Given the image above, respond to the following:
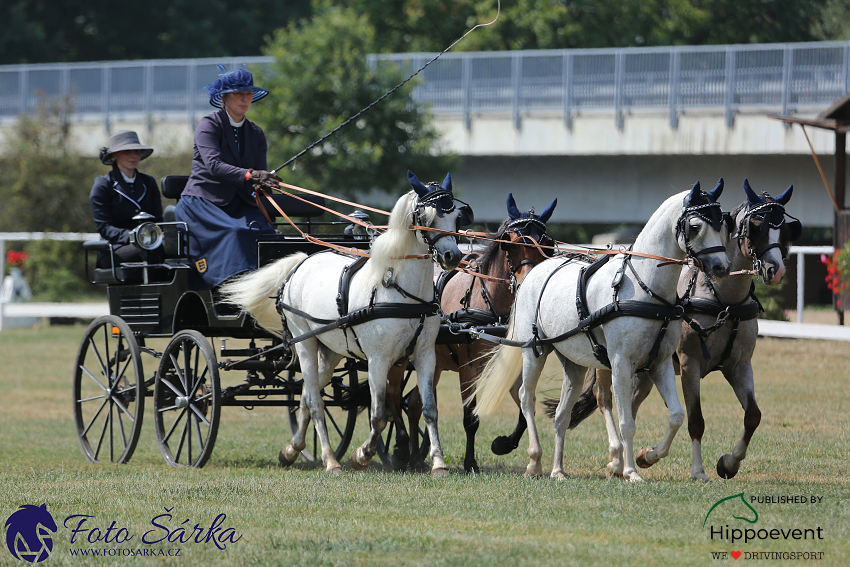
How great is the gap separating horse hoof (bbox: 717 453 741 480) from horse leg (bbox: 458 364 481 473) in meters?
1.80

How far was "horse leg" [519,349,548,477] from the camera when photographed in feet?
25.7

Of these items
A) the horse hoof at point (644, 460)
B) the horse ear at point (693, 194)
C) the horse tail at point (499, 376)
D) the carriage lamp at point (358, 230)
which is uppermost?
the horse ear at point (693, 194)

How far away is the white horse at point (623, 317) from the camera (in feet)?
22.6

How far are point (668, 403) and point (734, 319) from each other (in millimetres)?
1005

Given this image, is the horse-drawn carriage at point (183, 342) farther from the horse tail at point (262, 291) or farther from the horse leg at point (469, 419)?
the horse leg at point (469, 419)

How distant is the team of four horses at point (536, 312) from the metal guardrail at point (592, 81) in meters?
15.5

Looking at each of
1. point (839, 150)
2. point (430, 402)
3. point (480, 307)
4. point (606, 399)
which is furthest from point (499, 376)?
Answer: point (839, 150)

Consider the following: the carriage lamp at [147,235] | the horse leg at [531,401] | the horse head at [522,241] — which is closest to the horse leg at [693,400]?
the horse leg at [531,401]

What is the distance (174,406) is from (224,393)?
586 mm

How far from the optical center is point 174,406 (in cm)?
903

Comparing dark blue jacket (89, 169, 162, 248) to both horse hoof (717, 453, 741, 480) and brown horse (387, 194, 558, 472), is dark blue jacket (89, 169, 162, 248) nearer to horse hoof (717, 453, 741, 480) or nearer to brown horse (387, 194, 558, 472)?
brown horse (387, 194, 558, 472)

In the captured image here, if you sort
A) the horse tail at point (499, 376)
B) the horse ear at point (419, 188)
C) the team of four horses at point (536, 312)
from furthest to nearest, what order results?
the horse tail at point (499, 376)
the horse ear at point (419, 188)
the team of four horses at point (536, 312)
